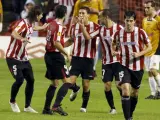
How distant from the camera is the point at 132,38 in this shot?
1471cm

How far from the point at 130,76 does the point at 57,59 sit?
1.69 m

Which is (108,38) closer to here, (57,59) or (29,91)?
(57,59)

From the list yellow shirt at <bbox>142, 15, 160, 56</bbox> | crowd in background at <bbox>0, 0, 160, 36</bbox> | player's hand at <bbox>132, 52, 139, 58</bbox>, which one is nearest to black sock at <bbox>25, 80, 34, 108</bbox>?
player's hand at <bbox>132, 52, 139, 58</bbox>

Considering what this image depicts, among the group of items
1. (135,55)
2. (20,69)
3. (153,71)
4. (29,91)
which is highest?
(135,55)

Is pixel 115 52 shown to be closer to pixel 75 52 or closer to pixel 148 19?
pixel 75 52

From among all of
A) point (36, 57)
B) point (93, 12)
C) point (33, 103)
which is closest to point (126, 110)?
point (33, 103)

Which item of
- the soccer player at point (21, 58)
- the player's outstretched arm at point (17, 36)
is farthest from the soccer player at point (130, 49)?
the soccer player at point (21, 58)

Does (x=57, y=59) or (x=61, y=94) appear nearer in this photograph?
(x=61, y=94)

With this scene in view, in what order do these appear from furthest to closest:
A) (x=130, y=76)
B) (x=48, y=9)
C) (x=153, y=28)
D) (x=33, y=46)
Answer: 1. (x=48, y=9)
2. (x=33, y=46)
3. (x=153, y=28)
4. (x=130, y=76)

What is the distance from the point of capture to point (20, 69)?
15906 millimetres

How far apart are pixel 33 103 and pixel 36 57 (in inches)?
473

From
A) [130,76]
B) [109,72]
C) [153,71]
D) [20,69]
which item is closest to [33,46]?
[153,71]

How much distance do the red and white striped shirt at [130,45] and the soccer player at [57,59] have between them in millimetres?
1206

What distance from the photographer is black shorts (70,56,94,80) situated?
16422mm
